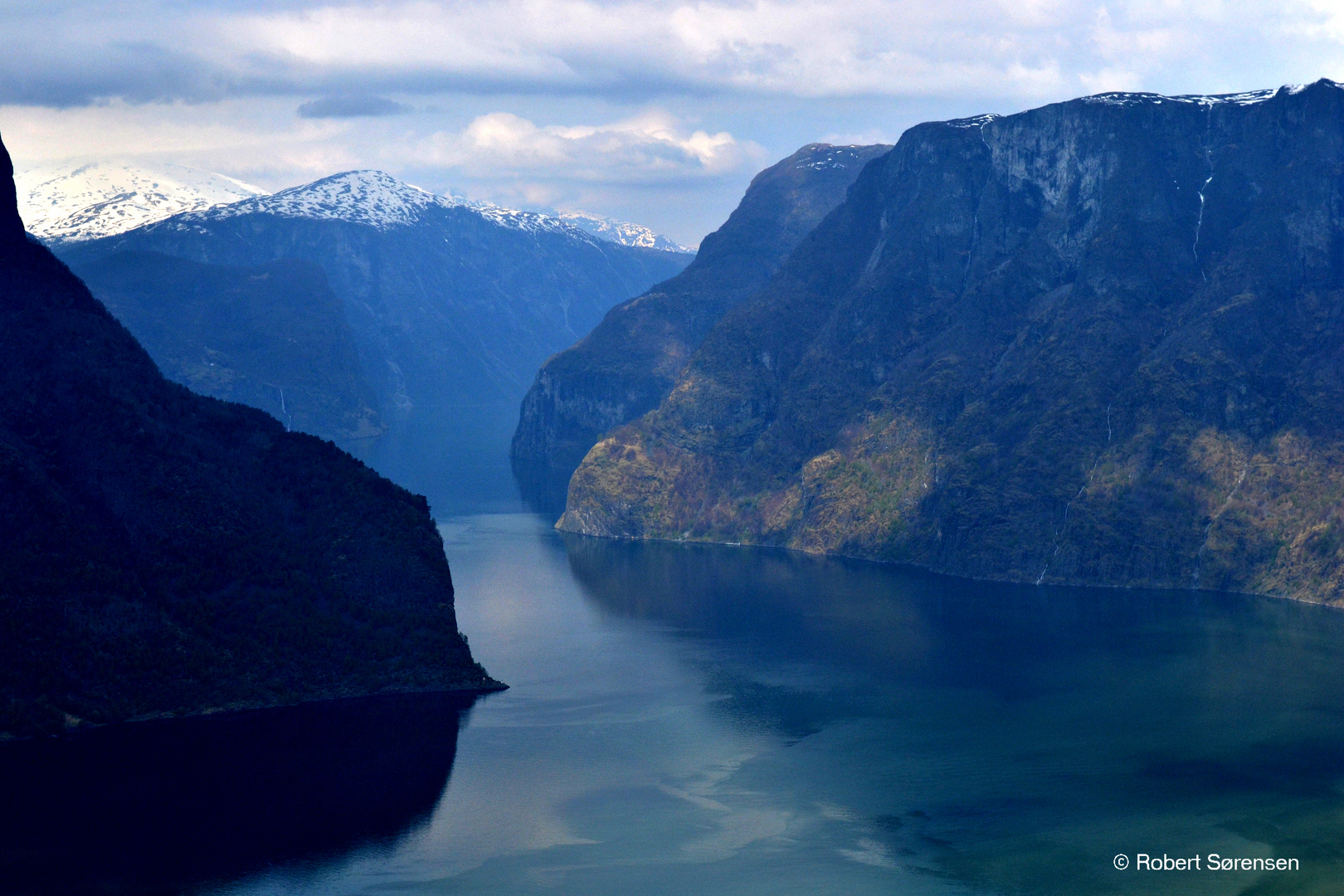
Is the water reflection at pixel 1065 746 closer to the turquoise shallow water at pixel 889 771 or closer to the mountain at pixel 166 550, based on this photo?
the turquoise shallow water at pixel 889 771

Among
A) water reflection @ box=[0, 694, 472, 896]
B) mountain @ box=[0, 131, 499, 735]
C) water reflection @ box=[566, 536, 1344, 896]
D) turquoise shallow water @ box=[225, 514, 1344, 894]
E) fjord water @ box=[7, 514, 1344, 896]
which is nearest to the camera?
water reflection @ box=[0, 694, 472, 896]

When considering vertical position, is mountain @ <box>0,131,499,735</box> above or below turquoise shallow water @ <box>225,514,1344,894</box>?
above

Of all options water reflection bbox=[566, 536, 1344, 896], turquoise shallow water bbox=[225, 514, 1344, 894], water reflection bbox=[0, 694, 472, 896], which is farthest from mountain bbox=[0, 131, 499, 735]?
water reflection bbox=[566, 536, 1344, 896]

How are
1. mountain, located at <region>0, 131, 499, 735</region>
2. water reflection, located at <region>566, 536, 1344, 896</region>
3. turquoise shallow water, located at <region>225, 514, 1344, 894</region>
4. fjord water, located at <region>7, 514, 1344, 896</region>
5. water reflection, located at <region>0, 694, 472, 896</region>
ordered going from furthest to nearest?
mountain, located at <region>0, 131, 499, 735</region>, water reflection, located at <region>566, 536, 1344, 896</region>, turquoise shallow water, located at <region>225, 514, 1344, 894</region>, fjord water, located at <region>7, 514, 1344, 896</region>, water reflection, located at <region>0, 694, 472, 896</region>

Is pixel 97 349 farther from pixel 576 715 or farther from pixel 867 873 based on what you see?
pixel 867 873

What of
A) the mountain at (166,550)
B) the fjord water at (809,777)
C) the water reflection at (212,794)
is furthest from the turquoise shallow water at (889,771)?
the mountain at (166,550)

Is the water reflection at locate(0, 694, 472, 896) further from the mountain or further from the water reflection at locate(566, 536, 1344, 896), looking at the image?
the water reflection at locate(566, 536, 1344, 896)

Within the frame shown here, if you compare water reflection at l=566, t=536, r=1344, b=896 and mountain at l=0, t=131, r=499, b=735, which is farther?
mountain at l=0, t=131, r=499, b=735
